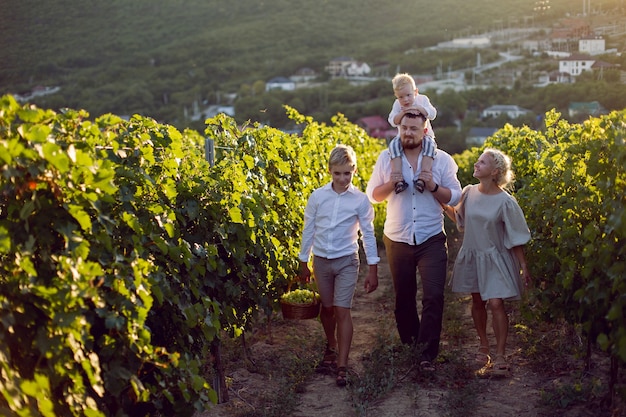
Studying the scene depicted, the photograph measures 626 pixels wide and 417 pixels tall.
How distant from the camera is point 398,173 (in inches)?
224

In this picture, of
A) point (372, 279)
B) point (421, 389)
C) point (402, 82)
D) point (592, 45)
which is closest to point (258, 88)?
point (592, 45)

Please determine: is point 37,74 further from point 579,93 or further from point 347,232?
point 347,232

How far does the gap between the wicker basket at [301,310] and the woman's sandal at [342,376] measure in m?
0.45

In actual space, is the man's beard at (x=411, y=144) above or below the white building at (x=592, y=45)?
above

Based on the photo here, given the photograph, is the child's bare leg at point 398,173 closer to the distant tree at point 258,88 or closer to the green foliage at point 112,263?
the green foliage at point 112,263

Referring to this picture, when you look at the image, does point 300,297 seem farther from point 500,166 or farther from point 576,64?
point 576,64

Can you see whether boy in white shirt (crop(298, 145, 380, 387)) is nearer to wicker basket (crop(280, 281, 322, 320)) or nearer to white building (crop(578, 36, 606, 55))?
wicker basket (crop(280, 281, 322, 320))

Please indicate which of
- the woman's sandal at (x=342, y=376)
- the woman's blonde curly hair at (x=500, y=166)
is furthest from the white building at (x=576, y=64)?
the woman's sandal at (x=342, y=376)

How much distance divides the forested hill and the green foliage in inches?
1623

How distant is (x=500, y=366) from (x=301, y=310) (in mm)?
1438

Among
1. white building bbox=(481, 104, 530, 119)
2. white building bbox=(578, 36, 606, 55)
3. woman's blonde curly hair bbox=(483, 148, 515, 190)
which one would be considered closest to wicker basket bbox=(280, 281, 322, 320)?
woman's blonde curly hair bbox=(483, 148, 515, 190)

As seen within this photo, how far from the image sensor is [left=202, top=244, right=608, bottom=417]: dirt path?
506 centimetres

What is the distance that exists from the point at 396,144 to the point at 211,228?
4.81 feet

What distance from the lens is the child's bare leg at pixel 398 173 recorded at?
568 centimetres
